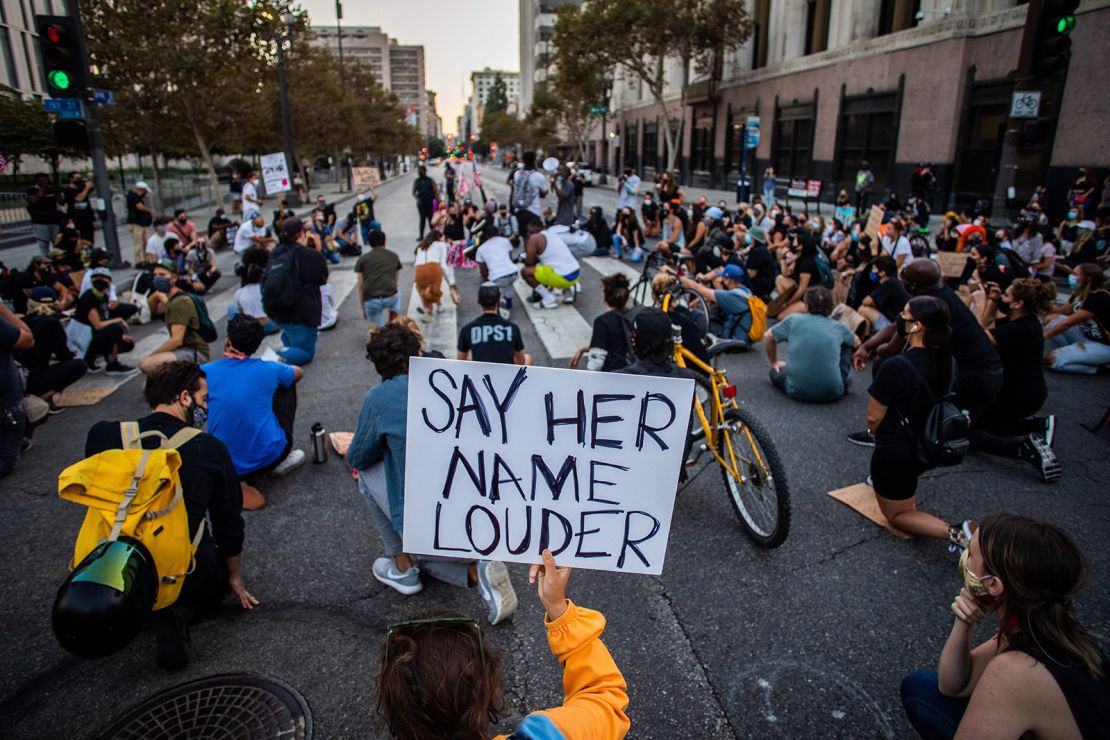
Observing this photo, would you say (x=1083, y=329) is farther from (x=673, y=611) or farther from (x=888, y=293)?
(x=673, y=611)

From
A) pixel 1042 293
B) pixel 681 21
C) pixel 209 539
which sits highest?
pixel 681 21

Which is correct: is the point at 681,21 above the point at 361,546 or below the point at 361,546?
above

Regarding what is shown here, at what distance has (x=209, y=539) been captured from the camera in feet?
11.0

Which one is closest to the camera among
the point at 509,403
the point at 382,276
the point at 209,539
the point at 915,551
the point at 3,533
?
the point at 509,403

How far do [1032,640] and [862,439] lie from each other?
155 inches

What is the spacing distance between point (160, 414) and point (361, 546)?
155 cm

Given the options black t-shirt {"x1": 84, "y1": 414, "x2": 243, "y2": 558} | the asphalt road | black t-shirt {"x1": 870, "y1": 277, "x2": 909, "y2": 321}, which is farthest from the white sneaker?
black t-shirt {"x1": 870, "y1": 277, "x2": 909, "y2": 321}

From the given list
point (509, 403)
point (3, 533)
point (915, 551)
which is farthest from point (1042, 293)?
point (3, 533)

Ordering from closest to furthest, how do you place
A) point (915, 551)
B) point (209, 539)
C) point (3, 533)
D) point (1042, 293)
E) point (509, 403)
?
point (509, 403)
point (209, 539)
point (915, 551)
point (3, 533)
point (1042, 293)

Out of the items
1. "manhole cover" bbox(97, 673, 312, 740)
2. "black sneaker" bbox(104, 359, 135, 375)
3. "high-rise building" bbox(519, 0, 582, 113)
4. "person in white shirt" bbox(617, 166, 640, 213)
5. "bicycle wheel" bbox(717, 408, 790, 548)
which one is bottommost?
"manhole cover" bbox(97, 673, 312, 740)

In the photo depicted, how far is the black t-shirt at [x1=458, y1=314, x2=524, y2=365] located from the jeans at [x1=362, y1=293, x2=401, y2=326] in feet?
11.6

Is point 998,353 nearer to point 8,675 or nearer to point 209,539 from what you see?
point 209,539

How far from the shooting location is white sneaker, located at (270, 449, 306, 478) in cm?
509

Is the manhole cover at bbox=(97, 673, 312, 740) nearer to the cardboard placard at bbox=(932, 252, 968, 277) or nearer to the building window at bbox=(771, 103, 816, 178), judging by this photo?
the cardboard placard at bbox=(932, 252, 968, 277)
